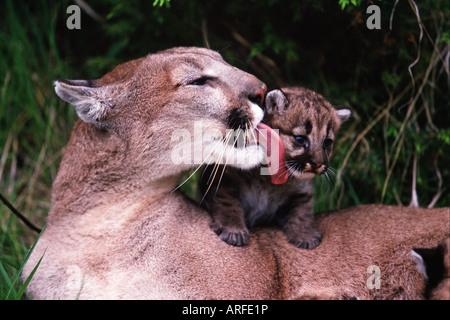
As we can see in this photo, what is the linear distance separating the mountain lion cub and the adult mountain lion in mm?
129

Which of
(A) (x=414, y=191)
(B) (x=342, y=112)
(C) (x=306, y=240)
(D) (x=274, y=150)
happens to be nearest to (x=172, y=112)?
(D) (x=274, y=150)

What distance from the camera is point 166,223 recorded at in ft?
13.5

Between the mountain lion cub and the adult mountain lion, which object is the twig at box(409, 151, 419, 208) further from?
the mountain lion cub

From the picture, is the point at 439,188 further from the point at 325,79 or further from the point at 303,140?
the point at 303,140

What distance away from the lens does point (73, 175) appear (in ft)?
13.8

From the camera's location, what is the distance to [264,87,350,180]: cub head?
4.20 m

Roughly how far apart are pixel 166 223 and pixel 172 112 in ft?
2.76

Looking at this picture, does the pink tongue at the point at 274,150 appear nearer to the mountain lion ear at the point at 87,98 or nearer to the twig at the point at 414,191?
the mountain lion ear at the point at 87,98

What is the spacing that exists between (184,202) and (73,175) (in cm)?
89

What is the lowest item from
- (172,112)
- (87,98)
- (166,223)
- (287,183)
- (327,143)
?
(166,223)

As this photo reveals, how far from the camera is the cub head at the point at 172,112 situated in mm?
4039

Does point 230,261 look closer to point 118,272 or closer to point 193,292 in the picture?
point 193,292

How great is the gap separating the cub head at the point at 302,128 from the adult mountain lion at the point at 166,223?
267mm

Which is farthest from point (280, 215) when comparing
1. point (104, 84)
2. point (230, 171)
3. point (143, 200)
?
point (104, 84)
